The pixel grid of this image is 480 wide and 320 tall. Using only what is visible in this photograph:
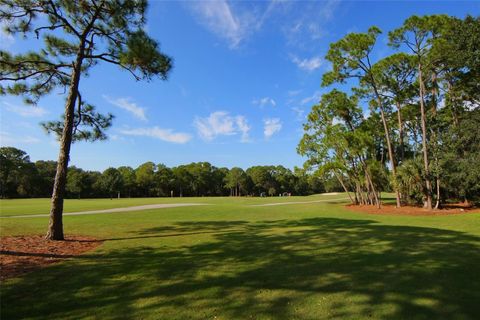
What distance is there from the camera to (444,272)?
5289 millimetres

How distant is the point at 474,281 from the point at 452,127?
69.3ft

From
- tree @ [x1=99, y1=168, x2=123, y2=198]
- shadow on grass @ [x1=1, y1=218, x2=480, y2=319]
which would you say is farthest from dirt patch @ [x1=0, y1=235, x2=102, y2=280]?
tree @ [x1=99, y1=168, x2=123, y2=198]

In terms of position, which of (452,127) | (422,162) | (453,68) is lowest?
(422,162)

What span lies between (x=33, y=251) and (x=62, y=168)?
2.64 metres

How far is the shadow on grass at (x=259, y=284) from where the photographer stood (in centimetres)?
379

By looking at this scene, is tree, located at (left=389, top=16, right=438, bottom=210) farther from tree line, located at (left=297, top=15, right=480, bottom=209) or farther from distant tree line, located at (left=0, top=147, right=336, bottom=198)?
distant tree line, located at (left=0, top=147, right=336, bottom=198)

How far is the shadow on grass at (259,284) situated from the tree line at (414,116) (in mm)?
15645

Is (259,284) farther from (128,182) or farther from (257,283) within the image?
(128,182)

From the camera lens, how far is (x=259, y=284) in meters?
4.77

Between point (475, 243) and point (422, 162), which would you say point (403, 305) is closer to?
point (475, 243)

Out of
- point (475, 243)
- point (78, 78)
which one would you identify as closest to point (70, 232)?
point (78, 78)

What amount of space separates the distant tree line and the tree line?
2508 centimetres

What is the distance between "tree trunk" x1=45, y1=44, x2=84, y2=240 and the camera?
8.65 m

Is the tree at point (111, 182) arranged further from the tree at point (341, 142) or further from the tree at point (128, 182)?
the tree at point (341, 142)
